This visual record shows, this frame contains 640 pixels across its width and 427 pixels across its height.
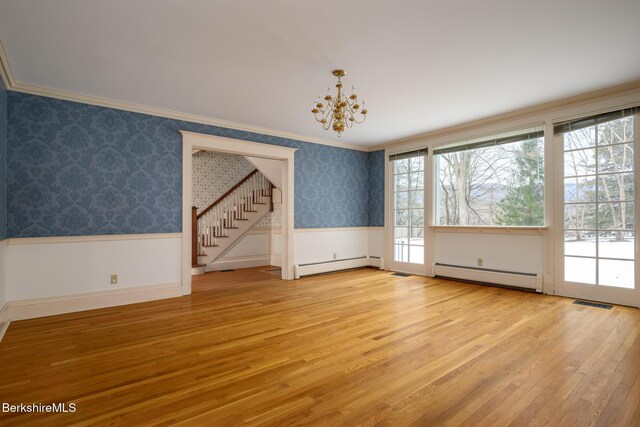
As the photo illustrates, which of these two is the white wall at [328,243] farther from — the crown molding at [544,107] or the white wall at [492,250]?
the crown molding at [544,107]

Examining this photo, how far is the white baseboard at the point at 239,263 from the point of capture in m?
7.39

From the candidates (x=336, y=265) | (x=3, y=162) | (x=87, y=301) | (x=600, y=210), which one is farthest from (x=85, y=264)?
(x=600, y=210)

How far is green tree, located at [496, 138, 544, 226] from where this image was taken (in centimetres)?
496

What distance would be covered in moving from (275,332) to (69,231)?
289 cm

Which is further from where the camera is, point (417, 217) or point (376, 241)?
point (376, 241)

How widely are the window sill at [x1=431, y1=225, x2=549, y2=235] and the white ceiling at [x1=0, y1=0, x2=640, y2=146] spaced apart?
180 centimetres

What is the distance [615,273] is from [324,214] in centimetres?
445

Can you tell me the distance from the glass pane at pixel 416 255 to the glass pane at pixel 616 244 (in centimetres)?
272

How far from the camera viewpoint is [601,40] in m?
2.97

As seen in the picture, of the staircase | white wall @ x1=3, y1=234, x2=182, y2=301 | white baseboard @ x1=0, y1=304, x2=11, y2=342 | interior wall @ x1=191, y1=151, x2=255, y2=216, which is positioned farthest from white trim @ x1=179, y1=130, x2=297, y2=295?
interior wall @ x1=191, y1=151, x2=255, y2=216

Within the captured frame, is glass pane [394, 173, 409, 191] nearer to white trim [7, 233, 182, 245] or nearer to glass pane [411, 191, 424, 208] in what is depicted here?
glass pane [411, 191, 424, 208]

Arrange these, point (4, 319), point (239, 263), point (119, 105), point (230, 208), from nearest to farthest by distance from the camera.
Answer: point (4, 319), point (119, 105), point (239, 263), point (230, 208)

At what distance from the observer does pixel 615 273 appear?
167 inches

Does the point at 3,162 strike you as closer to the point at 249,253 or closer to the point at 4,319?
the point at 4,319
